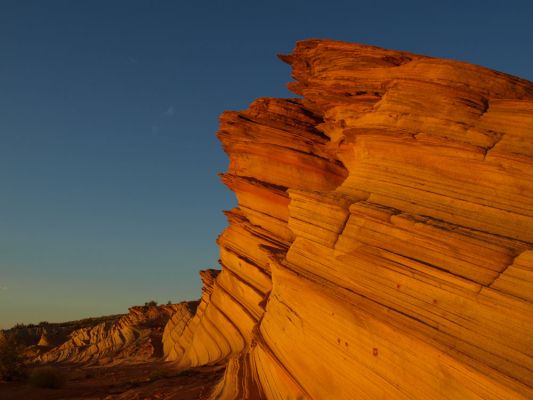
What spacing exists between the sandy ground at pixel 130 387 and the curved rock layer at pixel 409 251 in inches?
80.2

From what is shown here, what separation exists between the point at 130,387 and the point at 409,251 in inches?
593

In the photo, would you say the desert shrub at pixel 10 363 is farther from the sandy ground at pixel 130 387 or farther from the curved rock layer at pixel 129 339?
the curved rock layer at pixel 129 339

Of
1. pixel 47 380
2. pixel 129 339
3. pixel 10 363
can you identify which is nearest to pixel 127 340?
pixel 129 339

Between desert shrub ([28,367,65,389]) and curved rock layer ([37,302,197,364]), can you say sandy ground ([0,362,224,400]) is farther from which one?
curved rock layer ([37,302,197,364])

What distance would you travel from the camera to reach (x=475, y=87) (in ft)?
43.7

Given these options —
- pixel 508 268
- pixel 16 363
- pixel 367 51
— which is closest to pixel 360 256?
pixel 508 268

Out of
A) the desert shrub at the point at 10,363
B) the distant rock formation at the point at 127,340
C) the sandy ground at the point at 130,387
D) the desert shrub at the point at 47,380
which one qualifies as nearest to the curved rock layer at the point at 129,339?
the distant rock formation at the point at 127,340

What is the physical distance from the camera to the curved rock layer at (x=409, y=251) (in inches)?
373

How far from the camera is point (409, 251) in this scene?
11.1 metres

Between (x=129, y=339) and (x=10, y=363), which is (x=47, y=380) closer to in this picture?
(x=10, y=363)

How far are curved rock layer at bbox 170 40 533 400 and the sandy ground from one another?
6.68 feet

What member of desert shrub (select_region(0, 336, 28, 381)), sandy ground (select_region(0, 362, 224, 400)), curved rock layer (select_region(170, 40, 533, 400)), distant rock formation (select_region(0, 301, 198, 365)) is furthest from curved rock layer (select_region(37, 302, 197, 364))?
curved rock layer (select_region(170, 40, 533, 400))

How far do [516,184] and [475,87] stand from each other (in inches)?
137

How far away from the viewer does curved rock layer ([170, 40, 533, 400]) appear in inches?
373
